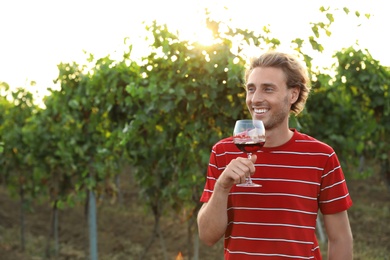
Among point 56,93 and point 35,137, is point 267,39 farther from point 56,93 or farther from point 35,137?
point 35,137

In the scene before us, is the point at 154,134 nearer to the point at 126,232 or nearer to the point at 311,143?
the point at 311,143

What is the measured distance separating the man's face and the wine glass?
0.04 m

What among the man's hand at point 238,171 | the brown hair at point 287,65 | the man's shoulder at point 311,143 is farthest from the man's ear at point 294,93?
the man's hand at point 238,171

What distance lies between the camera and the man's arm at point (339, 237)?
219 centimetres

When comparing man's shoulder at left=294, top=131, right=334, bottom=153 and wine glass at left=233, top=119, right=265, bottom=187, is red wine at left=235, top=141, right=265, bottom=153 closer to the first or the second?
wine glass at left=233, top=119, right=265, bottom=187

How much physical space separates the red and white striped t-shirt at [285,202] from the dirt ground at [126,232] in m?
7.66

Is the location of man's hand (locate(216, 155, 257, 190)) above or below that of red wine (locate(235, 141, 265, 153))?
below

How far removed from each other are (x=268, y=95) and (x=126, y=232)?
11.0 meters

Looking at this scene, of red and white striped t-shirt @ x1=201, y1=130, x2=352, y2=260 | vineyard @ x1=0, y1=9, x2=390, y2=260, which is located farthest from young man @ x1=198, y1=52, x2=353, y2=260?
vineyard @ x1=0, y1=9, x2=390, y2=260

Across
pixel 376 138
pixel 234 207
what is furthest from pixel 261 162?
pixel 376 138

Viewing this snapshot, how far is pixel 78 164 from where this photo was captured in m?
9.20

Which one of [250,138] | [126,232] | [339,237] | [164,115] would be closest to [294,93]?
[250,138]

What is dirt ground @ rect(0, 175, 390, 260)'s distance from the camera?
1105cm

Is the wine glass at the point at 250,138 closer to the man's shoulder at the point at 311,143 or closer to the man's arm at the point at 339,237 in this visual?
the man's shoulder at the point at 311,143
